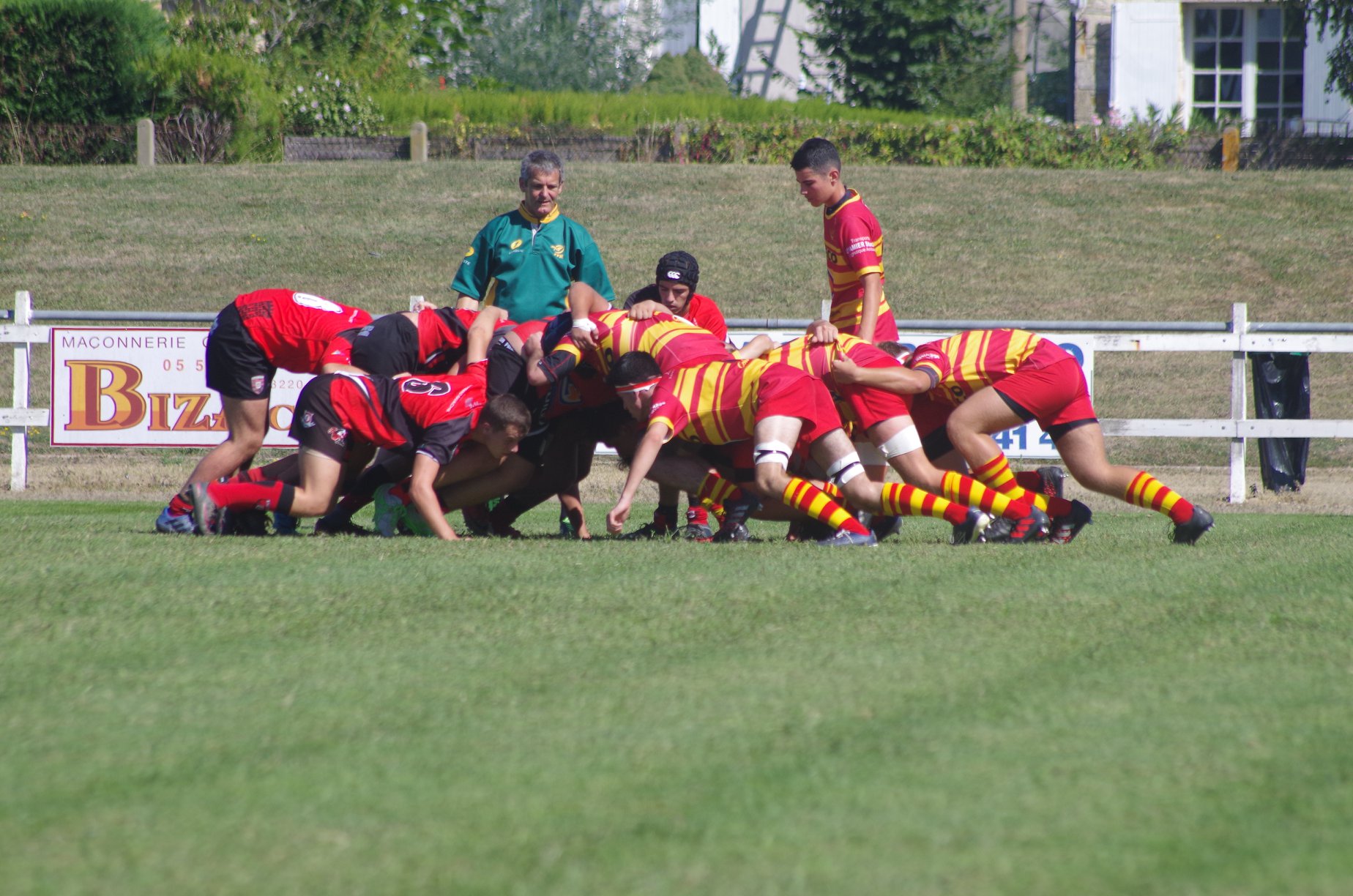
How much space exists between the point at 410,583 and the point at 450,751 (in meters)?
2.12

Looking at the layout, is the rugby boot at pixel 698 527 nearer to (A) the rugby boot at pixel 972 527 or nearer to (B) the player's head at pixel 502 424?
(B) the player's head at pixel 502 424

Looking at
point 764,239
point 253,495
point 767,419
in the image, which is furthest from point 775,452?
point 764,239

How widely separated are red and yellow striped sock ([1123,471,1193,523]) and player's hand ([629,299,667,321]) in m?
2.50

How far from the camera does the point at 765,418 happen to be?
6.68 meters

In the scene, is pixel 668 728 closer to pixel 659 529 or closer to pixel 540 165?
pixel 659 529

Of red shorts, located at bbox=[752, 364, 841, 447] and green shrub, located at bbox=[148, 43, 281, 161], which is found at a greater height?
green shrub, located at bbox=[148, 43, 281, 161]

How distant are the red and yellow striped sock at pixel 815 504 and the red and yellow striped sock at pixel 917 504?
0.19 m

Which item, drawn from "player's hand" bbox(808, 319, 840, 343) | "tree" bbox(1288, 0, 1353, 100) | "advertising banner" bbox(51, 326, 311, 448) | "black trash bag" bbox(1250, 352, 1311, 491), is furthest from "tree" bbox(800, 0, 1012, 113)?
"player's hand" bbox(808, 319, 840, 343)

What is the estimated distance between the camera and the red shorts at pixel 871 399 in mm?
7047

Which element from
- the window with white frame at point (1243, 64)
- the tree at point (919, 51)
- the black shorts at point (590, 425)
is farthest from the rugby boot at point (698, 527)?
the window with white frame at point (1243, 64)

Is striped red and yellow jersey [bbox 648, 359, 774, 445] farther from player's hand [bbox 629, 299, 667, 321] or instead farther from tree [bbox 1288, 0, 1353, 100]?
tree [bbox 1288, 0, 1353, 100]

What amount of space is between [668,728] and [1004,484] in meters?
4.19

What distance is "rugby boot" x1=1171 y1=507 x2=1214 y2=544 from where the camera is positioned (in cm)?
673

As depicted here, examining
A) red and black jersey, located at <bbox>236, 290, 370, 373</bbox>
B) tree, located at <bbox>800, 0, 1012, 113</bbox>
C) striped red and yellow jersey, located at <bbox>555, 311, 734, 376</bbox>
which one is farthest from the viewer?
tree, located at <bbox>800, 0, 1012, 113</bbox>
